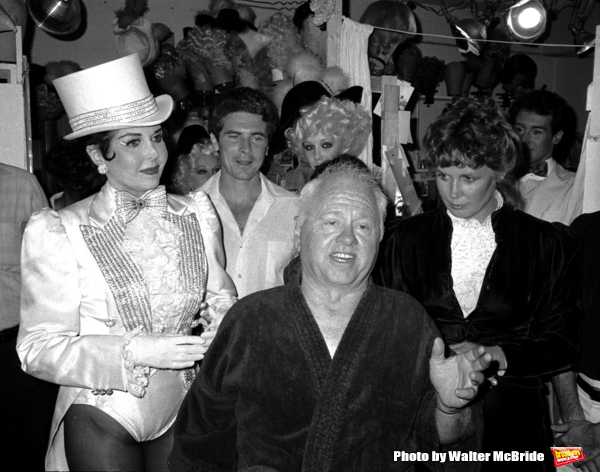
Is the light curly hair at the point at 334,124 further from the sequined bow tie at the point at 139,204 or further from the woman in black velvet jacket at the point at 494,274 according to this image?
the sequined bow tie at the point at 139,204

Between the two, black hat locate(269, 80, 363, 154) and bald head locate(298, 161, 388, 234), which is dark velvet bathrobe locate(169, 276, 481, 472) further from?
black hat locate(269, 80, 363, 154)

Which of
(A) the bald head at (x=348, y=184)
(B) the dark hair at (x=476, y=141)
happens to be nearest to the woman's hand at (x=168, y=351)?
(A) the bald head at (x=348, y=184)

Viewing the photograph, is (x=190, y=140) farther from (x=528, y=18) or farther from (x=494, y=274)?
(x=528, y=18)

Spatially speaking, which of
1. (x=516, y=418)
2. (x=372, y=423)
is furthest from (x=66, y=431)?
(x=516, y=418)

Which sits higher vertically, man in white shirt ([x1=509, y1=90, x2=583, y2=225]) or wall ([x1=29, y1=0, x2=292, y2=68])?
wall ([x1=29, y1=0, x2=292, y2=68])

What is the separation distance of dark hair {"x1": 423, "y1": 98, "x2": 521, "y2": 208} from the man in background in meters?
2.32

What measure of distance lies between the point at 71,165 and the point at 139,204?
151cm

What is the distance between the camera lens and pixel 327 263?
5.89ft

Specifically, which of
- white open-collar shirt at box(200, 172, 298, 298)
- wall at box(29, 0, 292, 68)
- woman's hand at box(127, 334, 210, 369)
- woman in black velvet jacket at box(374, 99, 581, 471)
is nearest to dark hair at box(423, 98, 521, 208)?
woman in black velvet jacket at box(374, 99, 581, 471)

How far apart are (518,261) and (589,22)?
31.4 feet

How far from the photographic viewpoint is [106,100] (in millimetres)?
2016

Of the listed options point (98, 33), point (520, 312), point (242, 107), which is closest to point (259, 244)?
point (242, 107)

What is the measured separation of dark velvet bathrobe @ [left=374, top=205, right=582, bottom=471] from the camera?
2166mm

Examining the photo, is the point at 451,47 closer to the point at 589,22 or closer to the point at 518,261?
the point at 589,22
